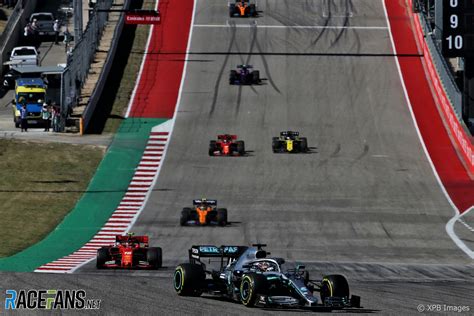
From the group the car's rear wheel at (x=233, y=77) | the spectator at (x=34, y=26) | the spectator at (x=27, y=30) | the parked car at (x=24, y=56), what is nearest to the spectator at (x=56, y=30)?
the spectator at (x=34, y=26)

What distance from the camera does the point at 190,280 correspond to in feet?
89.8

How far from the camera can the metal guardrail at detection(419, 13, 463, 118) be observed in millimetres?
61438

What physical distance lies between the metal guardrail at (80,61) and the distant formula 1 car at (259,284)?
34155 millimetres

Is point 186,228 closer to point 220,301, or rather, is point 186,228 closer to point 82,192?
point 82,192

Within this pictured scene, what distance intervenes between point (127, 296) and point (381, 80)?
43153 mm

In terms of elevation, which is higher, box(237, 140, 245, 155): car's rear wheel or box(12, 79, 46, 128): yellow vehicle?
box(12, 79, 46, 128): yellow vehicle

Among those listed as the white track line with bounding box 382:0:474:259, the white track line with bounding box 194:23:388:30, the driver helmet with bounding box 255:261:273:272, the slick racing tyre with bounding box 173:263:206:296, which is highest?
the white track line with bounding box 194:23:388:30

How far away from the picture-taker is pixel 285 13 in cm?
8019

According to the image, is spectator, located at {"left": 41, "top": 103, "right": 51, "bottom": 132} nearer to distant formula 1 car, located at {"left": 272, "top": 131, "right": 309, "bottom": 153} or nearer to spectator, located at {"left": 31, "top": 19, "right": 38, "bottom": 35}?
distant formula 1 car, located at {"left": 272, "top": 131, "right": 309, "bottom": 153}

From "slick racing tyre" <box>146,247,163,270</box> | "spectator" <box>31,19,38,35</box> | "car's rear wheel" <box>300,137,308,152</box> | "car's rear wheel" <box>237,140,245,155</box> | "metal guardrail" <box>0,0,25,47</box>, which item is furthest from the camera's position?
"spectator" <box>31,19,38,35</box>

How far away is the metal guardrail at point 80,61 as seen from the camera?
203 feet

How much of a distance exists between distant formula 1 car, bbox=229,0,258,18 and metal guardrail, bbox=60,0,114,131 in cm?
874

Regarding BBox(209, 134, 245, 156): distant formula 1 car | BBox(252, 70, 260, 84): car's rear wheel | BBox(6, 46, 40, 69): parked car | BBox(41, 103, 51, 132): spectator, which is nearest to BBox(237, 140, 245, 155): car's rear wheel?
BBox(209, 134, 245, 156): distant formula 1 car

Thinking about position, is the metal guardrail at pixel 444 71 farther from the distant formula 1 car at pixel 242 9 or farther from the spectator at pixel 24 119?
the spectator at pixel 24 119
